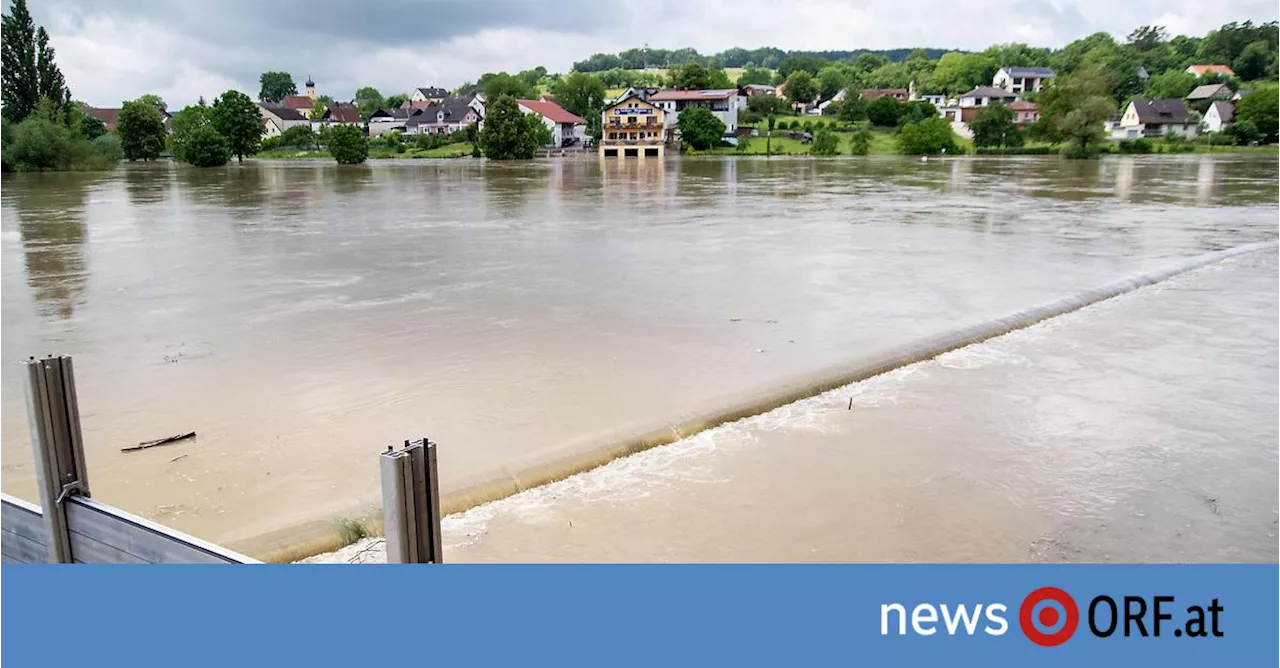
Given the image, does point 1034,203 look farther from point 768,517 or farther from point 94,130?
point 94,130

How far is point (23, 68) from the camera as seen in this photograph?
58.6 metres

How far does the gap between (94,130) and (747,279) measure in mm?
83212

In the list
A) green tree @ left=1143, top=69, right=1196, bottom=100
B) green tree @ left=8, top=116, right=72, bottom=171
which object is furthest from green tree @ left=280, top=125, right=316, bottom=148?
green tree @ left=1143, top=69, right=1196, bottom=100

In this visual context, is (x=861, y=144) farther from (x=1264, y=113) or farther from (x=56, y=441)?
(x=56, y=441)

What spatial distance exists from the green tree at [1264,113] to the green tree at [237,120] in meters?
84.6

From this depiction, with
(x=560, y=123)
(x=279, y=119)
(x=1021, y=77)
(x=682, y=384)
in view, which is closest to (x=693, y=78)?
(x=560, y=123)

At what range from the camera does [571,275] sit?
1348 centimetres

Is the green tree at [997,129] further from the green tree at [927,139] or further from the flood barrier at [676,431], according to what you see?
the flood barrier at [676,431]

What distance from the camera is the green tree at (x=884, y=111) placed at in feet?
305

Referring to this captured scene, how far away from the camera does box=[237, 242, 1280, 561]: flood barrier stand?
5.00 meters

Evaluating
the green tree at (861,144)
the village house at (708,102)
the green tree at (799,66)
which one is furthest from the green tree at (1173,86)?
the green tree at (799,66)

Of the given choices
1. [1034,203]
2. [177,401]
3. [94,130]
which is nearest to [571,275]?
[177,401]
